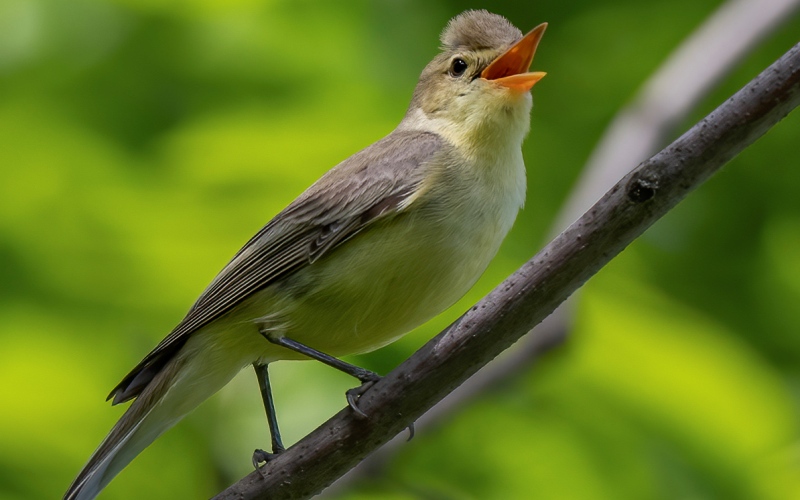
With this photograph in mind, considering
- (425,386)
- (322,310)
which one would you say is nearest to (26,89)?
(322,310)

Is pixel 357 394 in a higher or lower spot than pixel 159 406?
lower

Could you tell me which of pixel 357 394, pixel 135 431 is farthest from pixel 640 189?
pixel 135 431

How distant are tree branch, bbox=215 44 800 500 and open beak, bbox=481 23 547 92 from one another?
1000 mm

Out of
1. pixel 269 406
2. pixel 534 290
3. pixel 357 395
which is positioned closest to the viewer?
pixel 534 290

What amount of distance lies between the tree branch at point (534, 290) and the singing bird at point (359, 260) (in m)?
0.25


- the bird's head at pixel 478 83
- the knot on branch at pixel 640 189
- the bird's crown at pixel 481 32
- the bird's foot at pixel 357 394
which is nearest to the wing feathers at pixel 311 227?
the bird's head at pixel 478 83

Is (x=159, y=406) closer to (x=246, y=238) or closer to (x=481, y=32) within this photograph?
(x=246, y=238)

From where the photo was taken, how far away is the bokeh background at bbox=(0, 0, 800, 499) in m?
3.40

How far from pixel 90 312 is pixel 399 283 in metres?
1.13

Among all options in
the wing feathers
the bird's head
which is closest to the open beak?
the bird's head

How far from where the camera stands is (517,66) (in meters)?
3.58

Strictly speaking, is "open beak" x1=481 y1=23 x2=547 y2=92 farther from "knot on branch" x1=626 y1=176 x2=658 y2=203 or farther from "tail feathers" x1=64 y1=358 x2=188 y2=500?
"tail feathers" x1=64 y1=358 x2=188 y2=500

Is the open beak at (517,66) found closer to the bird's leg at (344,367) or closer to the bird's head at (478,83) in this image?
the bird's head at (478,83)

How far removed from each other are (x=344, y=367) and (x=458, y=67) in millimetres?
1324
